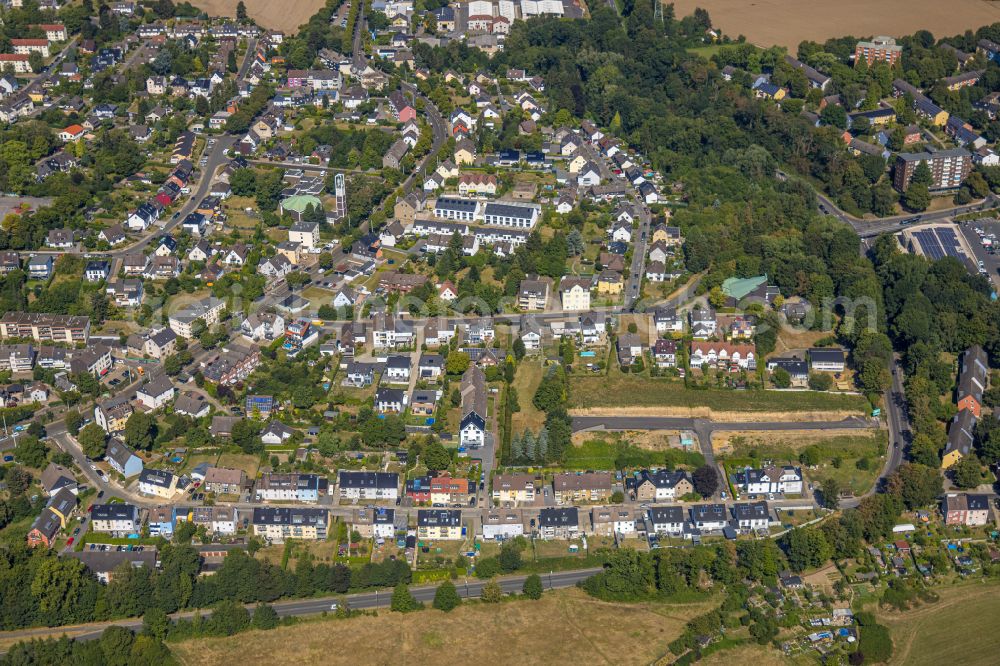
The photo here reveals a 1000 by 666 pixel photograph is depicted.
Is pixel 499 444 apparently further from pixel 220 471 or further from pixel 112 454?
pixel 112 454

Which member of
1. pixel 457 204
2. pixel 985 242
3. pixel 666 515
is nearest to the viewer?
pixel 666 515

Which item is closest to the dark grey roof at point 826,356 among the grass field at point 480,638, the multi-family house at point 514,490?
the multi-family house at point 514,490

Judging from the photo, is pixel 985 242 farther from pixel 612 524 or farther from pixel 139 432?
pixel 139 432

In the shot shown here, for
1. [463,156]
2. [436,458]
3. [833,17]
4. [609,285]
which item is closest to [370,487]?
[436,458]

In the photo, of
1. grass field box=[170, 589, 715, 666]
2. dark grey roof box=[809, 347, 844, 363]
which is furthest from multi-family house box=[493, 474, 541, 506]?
dark grey roof box=[809, 347, 844, 363]

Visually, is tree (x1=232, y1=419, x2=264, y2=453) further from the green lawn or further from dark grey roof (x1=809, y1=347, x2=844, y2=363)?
dark grey roof (x1=809, y1=347, x2=844, y2=363)

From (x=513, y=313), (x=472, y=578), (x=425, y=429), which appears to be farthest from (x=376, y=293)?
(x=472, y=578)
